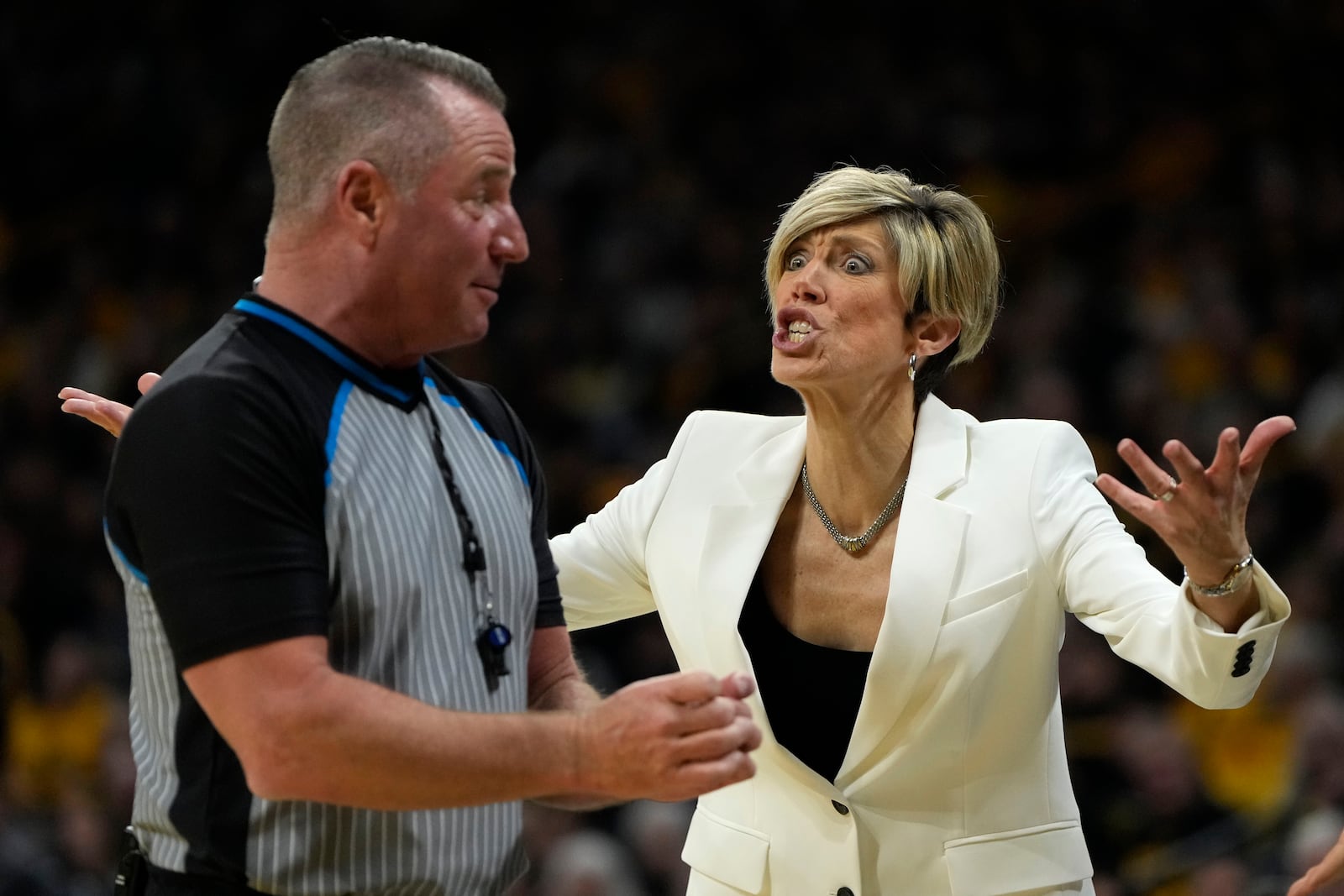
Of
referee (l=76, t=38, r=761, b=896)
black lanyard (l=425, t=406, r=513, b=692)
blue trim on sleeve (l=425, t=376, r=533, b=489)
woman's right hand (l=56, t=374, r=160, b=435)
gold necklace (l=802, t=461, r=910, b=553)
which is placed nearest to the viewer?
referee (l=76, t=38, r=761, b=896)

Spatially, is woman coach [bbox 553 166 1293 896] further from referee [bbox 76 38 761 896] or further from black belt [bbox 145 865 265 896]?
black belt [bbox 145 865 265 896]

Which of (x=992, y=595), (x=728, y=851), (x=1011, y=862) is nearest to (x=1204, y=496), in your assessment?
(x=992, y=595)

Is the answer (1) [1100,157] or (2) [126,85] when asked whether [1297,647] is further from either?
(2) [126,85]

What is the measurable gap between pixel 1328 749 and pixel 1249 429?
1.24 metres

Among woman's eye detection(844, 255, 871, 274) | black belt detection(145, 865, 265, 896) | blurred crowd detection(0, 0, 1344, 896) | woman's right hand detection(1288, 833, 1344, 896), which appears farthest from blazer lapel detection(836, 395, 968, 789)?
blurred crowd detection(0, 0, 1344, 896)

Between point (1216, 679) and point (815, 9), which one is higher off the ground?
point (815, 9)

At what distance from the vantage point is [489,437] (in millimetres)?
1869

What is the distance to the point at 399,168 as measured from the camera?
5.40 ft

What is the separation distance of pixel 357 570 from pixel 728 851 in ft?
3.81

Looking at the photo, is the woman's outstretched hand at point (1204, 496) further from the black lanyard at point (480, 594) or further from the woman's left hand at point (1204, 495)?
the black lanyard at point (480, 594)

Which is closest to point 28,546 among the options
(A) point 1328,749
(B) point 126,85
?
(B) point 126,85

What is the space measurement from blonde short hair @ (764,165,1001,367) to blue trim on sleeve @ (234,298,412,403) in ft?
4.11

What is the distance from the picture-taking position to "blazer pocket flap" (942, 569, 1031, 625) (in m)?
2.44

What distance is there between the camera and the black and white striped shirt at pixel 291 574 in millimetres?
1464
